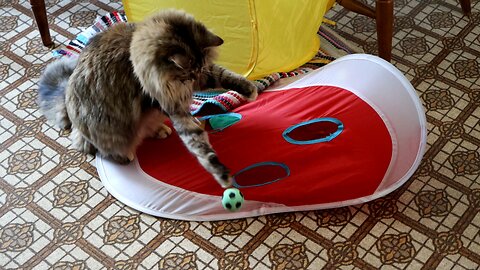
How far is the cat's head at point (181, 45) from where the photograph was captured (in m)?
1.33

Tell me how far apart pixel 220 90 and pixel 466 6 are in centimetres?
86

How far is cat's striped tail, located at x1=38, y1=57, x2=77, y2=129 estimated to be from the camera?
173 centimetres

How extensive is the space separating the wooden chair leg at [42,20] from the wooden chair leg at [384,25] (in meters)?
1.00

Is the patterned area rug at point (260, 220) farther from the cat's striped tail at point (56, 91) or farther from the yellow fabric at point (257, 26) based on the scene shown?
the yellow fabric at point (257, 26)

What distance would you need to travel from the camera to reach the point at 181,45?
133 centimetres

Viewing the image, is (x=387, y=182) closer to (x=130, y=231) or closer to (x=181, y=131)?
(x=181, y=131)

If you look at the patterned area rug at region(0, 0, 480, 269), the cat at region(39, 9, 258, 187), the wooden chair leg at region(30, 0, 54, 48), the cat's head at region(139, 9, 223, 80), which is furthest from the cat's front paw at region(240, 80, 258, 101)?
the wooden chair leg at region(30, 0, 54, 48)

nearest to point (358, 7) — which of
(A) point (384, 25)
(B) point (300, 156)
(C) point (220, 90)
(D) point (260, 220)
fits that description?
(A) point (384, 25)

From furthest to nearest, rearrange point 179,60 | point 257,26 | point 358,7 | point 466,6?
point 466,6
point 358,7
point 257,26
point 179,60

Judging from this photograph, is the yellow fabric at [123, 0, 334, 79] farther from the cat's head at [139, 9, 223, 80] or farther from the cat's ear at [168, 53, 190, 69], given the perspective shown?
the cat's ear at [168, 53, 190, 69]

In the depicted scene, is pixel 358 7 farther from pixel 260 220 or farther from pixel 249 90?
pixel 260 220

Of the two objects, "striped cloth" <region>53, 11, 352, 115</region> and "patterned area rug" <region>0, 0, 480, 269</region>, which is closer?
"patterned area rug" <region>0, 0, 480, 269</region>

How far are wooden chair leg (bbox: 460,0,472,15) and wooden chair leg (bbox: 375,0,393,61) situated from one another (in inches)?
15.4

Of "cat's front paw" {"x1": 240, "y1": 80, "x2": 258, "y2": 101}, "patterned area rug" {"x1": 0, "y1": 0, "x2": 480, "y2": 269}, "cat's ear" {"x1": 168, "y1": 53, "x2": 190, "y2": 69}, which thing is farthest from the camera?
"cat's front paw" {"x1": 240, "y1": 80, "x2": 258, "y2": 101}
